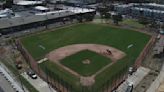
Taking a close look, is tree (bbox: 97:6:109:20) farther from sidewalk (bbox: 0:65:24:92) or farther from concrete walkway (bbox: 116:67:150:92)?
sidewalk (bbox: 0:65:24:92)

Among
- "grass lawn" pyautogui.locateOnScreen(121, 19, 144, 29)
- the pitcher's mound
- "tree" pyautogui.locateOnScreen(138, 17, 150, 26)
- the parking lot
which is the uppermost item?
"tree" pyautogui.locateOnScreen(138, 17, 150, 26)

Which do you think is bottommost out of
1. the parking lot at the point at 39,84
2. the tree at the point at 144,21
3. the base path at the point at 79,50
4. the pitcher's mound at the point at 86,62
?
the parking lot at the point at 39,84

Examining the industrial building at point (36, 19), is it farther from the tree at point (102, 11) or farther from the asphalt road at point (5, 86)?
the asphalt road at point (5, 86)

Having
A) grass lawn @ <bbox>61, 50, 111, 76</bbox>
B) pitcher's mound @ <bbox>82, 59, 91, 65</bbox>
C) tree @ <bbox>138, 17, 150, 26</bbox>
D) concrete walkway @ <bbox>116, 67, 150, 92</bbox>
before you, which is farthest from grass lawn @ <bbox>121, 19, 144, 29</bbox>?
pitcher's mound @ <bbox>82, 59, 91, 65</bbox>

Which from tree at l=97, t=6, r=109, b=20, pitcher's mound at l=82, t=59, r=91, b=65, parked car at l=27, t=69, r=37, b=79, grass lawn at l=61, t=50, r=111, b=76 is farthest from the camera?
tree at l=97, t=6, r=109, b=20

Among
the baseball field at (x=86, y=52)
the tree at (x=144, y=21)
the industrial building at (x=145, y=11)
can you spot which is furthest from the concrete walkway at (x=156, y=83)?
the industrial building at (x=145, y=11)

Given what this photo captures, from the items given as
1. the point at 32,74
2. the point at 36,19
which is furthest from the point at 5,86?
the point at 36,19

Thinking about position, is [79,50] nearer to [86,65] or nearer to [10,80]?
[86,65]
